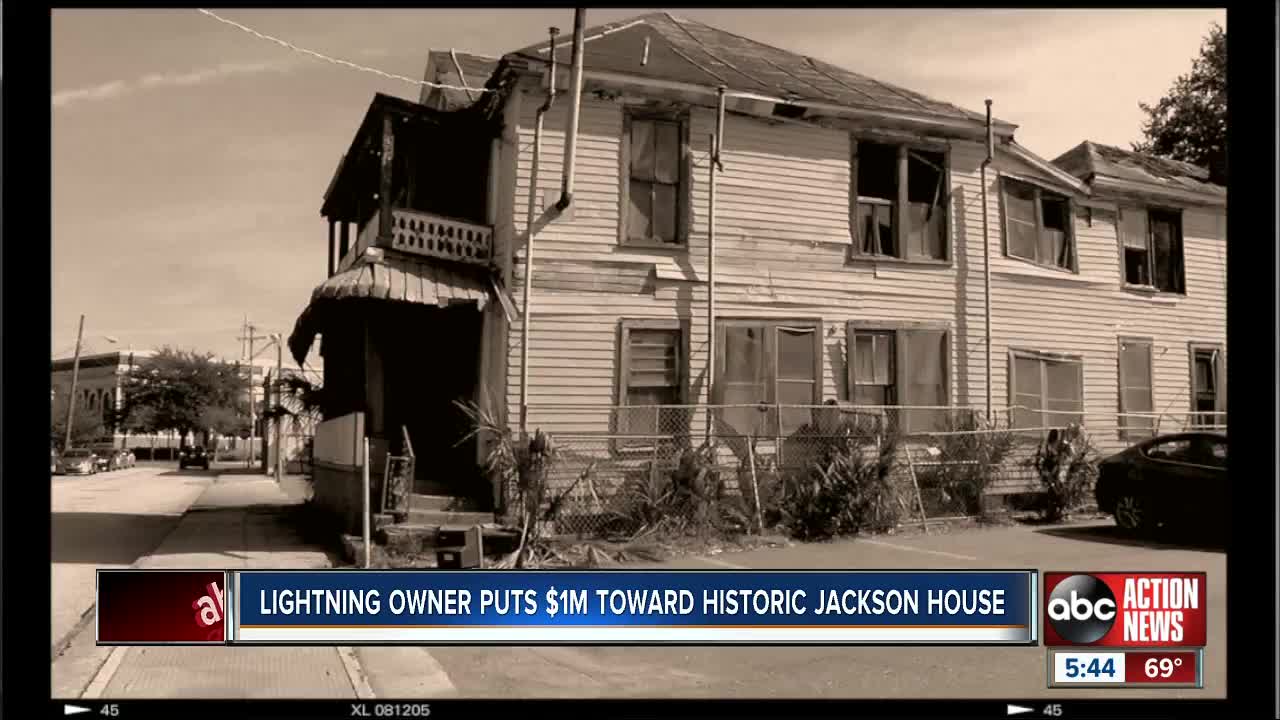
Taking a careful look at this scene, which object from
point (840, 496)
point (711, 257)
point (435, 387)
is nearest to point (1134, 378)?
point (840, 496)

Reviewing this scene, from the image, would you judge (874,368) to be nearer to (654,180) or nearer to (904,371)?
(904,371)

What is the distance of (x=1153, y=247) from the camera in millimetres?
15055

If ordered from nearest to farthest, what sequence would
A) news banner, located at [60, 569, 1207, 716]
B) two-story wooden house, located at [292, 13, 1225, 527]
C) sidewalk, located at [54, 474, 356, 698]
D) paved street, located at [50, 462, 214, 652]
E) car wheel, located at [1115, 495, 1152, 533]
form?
news banner, located at [60, 569, 1207, 716]
sidewalk, located at [54, 474, 356, 698]
paved street, located at [50, 462, 214, 652]
car wheel, located at [1115, 495, 1152, 533]
two-story wooden house, located at [292, 13, 1225, 527]

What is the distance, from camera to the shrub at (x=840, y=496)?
416 inches

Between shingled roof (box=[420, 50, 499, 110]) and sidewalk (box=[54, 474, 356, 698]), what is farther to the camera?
shingled roof (box=[420, 50, 499, 110])

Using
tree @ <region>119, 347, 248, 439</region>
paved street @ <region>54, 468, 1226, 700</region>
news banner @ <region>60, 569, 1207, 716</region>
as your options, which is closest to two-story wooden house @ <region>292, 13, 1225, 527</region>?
paved street @ <region>54, 468, 1226, 700</region>

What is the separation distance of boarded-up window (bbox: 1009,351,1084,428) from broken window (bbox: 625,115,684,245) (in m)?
5.39

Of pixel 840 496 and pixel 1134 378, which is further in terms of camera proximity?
pixel 1134 378

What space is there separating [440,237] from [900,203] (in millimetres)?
6116

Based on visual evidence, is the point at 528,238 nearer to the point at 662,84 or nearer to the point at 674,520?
the point at 662,84

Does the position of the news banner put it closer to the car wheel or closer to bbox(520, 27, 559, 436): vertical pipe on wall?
the car wheel

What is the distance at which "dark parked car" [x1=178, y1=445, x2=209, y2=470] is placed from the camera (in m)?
31.1
